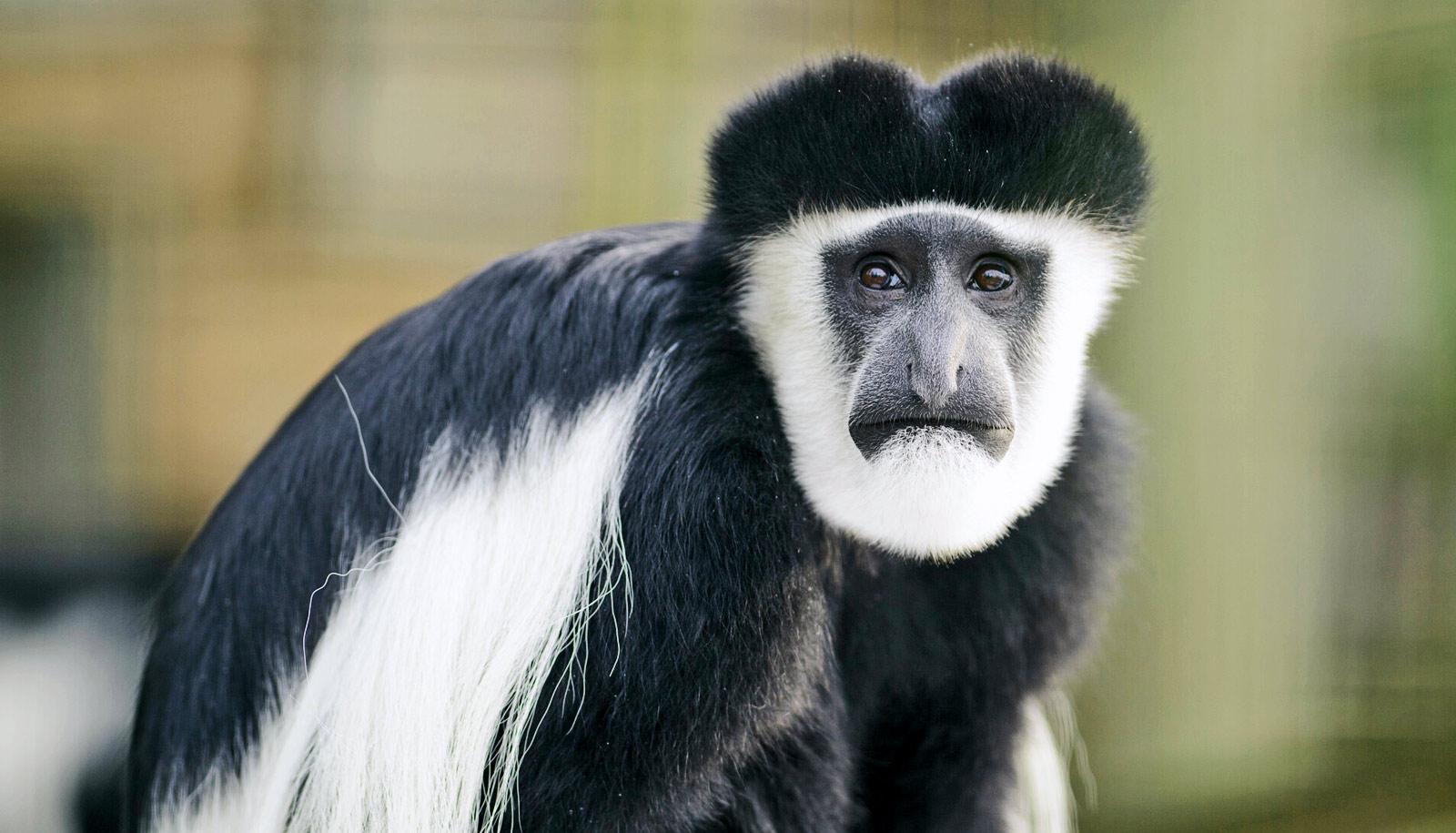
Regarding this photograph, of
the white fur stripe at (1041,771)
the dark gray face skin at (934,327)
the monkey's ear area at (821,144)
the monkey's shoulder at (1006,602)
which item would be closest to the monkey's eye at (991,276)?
the dark gray face skin at (934,327)

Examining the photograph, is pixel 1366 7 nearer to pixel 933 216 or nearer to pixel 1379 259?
pixel 1379 259

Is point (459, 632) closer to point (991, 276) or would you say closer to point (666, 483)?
point (666, 483)

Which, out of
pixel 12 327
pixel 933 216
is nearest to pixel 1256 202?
pixel 933 216

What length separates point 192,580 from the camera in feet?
5.57

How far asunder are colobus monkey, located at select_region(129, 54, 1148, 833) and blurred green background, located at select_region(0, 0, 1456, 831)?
628 millimetres

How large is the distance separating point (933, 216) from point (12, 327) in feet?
10.1

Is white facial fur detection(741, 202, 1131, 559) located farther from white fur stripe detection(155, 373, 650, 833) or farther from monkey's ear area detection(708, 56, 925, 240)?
white fur stripe detection(155, 373, 650, 833)

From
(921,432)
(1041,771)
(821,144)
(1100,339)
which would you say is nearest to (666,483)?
(921,432)

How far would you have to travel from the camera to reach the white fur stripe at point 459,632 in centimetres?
144

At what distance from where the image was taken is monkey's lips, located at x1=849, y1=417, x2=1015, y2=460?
1.43 m

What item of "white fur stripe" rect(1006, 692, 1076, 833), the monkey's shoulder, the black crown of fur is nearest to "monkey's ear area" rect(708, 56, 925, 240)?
the black crown of fur

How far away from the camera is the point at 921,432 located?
4.71ft

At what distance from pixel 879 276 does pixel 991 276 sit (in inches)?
5.1

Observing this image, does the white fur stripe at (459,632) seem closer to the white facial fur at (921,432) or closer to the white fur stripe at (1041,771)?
the white facial fur at (921,432)
